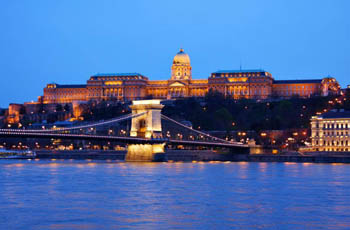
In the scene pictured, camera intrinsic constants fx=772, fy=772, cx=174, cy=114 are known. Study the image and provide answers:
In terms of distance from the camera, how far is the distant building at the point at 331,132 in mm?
76875

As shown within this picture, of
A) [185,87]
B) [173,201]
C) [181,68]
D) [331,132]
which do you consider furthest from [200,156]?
[181,68]

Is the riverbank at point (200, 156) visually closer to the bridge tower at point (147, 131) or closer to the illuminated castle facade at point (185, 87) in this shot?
the bridge tower at point (147, 131)

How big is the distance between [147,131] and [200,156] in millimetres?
13004

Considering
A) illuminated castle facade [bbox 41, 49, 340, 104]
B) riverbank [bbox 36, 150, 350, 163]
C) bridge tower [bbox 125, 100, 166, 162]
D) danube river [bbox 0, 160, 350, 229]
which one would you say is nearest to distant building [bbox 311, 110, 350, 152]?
riverbank [bbox 36, 150, 350, 163]

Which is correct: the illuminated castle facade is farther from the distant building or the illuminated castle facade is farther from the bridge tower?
the bridge tower

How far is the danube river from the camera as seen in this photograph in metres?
25.2

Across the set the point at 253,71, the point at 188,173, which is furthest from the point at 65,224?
the point at 253,71

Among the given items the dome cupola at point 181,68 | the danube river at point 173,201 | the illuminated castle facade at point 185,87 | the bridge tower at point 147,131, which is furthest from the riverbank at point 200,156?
the dome cupola at point 181,68

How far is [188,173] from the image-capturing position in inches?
1949

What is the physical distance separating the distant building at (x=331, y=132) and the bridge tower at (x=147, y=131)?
1821 centimetres

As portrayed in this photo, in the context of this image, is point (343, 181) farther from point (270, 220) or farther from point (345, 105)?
point (345, 105)

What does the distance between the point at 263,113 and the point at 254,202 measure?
85225 mm

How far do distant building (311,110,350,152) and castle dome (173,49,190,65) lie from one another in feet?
254

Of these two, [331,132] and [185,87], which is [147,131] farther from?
[185,87]
